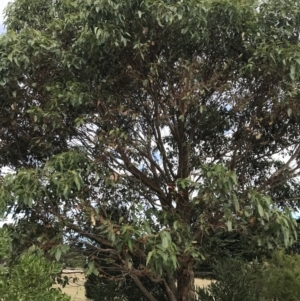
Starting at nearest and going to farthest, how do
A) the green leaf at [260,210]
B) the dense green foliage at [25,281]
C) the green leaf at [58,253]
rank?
the dense green foliage at [25,281] → the green leaf at [260,210] → the green leaf at [58,253]

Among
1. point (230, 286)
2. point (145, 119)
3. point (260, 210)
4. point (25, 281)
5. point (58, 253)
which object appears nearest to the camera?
point (25, 281)

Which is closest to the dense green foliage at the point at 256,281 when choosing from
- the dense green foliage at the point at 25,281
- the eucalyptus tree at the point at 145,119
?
the eucalyptus tree at the point at 145,119

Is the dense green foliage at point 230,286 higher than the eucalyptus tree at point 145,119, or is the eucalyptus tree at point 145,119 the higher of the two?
the eucalyptus tree at point 145,119

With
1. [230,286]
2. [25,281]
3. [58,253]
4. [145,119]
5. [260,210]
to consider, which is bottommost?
[25,281]

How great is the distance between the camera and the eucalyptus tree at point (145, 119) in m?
4.37

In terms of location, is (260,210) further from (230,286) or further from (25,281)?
(230,286)

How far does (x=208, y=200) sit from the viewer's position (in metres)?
4.32

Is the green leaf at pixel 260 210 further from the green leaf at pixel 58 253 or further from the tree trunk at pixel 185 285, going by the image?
the tree trunk at pixel 185 285

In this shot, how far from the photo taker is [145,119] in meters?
5.80

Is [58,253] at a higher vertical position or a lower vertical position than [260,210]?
lower

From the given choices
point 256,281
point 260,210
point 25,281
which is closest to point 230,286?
point 256,281

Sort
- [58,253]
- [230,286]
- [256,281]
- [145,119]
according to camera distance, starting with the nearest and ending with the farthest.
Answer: [58,253], [145,119], [230,286], [256,281]

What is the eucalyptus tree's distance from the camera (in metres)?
4.37

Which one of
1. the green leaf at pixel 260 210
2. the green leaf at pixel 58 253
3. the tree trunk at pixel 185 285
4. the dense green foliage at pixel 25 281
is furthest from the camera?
the tree trunk at pixel 185 285
